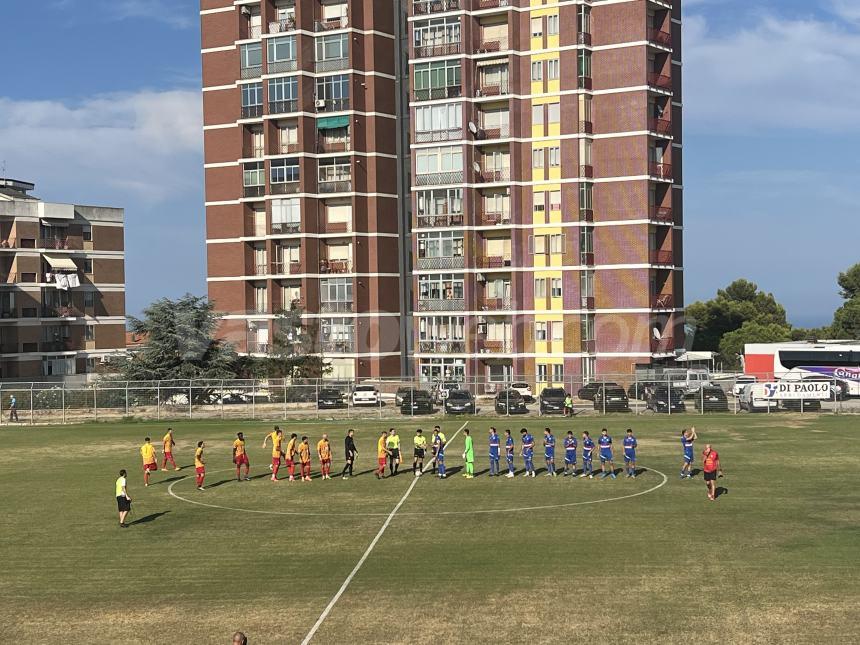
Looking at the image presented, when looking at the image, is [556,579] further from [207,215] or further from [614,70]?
[207,215]

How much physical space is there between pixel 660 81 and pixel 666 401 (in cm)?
2991

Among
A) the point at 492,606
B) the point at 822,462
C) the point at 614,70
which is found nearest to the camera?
the point at 492,606

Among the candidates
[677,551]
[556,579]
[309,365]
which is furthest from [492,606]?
[309,365]

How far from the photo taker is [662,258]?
78875 mm

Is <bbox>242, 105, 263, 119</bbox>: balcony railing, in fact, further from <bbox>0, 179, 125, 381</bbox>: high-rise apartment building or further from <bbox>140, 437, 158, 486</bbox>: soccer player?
<bbox>140, 437, 158, 486</bbox>: soccer player

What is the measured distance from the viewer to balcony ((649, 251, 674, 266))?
7856 cm

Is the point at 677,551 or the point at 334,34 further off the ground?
the point at 334,34

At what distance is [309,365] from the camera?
78.5 meters

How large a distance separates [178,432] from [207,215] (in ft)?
129

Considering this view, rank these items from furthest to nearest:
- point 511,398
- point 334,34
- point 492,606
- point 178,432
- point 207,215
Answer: point 207,215
point 334,34
point 511,398
point 178,432
point 492,606

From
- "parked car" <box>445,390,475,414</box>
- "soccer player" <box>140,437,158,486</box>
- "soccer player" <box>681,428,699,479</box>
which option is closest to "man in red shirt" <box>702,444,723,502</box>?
"soccer player" <box>681,428,699,479</box>

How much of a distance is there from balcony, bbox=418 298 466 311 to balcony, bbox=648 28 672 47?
993 inches

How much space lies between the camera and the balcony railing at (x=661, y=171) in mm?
77938

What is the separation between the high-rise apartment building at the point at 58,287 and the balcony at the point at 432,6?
39455 mm
